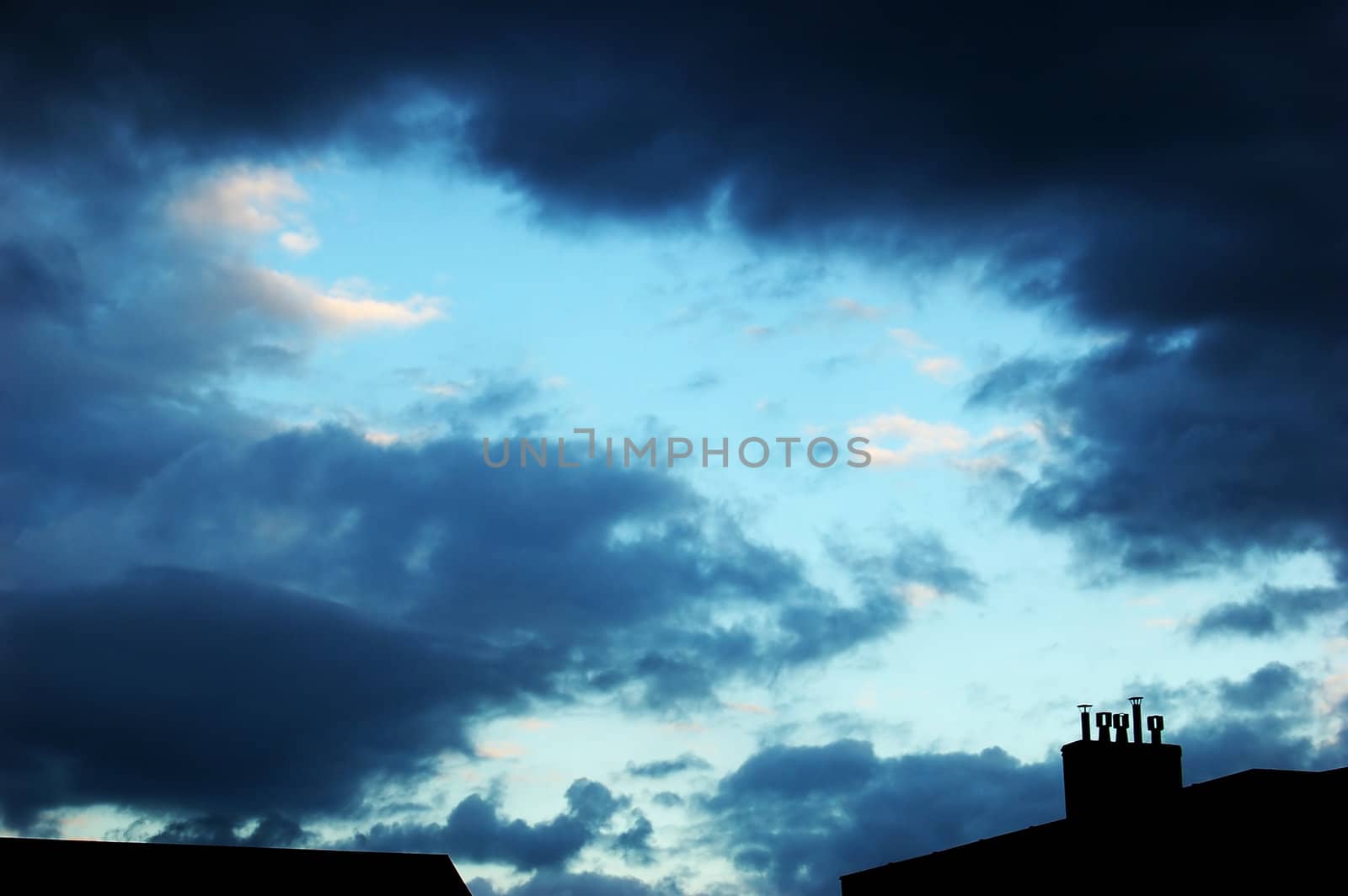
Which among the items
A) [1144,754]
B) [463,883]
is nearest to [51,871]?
[463,883]

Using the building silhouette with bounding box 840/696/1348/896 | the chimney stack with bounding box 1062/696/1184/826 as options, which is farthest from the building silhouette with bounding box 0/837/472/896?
the chimney stack with bounding box 1062/696/1184/826

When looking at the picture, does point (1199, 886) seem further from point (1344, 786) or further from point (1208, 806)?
point (1344, 786)

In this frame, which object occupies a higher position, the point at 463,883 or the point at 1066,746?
the point at 1066,746

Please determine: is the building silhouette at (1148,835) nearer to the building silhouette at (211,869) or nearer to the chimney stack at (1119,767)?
the chimney stack at (1119,767)

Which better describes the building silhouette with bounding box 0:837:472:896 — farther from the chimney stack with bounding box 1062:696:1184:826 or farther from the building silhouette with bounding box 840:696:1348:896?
the chimney stack with bounding box 1062:696:1184:826

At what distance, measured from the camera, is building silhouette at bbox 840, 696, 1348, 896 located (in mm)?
26500

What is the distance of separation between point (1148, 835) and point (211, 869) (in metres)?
26.2

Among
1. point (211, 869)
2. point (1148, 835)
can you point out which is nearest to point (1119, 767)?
point (1148, 835)

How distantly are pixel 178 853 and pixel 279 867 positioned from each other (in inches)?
116

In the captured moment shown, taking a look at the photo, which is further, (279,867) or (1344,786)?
(279,867)

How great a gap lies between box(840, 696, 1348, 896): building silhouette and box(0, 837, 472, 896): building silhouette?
1363 cm

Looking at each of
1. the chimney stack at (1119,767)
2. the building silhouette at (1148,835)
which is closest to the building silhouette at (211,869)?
the building silhouette at (1148,835)

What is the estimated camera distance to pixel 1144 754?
114ft

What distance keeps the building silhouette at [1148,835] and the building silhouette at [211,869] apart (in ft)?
44.7
